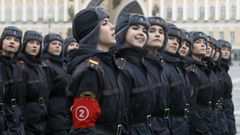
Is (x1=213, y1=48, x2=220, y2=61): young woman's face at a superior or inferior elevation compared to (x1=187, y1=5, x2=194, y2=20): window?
inferior

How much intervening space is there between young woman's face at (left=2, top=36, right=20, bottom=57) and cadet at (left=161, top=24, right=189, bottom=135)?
169 cm

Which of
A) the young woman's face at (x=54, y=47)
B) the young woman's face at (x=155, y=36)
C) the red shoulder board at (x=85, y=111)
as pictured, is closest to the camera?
the red shoulder board at (x=85, y=111)

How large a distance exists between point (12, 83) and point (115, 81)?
2.57m

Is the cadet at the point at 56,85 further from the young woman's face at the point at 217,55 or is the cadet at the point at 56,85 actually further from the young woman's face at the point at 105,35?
the young woman's face at the point at 105,35

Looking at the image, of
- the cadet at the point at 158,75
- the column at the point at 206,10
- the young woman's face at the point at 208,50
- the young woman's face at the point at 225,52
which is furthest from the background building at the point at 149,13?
the cadet at the point at 158,75

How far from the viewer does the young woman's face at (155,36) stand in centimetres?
600

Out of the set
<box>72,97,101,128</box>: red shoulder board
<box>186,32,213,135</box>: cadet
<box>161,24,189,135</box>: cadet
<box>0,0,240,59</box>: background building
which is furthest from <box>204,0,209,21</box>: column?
<box>72,97,101,128</box>: red shoulder board

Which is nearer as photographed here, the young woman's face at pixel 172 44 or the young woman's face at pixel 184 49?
the young woman's face at pixel 172 44

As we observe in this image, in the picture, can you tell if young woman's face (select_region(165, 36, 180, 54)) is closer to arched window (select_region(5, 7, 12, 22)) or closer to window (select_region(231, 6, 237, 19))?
window (select_region(231, 6, 237, 19))

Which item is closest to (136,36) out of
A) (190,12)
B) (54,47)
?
(54,47)

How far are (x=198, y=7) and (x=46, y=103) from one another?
6021 centimetres

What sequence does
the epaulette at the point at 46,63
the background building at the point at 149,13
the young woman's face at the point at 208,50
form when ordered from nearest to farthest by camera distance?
the epaulette at the point at 46,63 → the young woman's face at the point at 208,50 → the background building at the point at 149,13

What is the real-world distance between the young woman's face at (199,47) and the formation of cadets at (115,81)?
0.01 m

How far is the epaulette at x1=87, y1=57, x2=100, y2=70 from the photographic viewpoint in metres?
4.56
